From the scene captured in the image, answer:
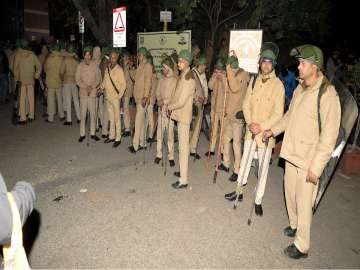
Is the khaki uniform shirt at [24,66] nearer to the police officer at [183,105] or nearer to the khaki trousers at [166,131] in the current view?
the khaki trousers at [166,131]

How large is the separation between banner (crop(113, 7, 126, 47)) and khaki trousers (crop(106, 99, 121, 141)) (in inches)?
82.7

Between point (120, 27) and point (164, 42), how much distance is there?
1349 mm

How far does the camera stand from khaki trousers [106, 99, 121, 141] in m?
7.93

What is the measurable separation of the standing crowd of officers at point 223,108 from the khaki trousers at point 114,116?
1.0 inches

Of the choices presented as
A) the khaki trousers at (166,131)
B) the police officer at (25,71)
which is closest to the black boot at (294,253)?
the khaki trousers at (166,131)

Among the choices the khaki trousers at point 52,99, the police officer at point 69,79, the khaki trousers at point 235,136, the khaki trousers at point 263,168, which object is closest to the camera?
the khaki trousers at point 263,168

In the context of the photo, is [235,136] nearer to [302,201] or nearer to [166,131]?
[166,131]

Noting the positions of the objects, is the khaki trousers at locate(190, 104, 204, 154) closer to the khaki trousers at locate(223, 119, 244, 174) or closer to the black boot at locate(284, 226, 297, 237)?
the khaki trousers at locate(223, 119, 244, 174)

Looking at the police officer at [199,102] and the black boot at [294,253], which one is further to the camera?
the police officer at [199,102]

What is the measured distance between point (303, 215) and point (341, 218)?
163cm

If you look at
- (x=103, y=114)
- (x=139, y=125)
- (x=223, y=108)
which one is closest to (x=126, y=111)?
(x=103, y=114)

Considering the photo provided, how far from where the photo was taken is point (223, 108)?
635 cm

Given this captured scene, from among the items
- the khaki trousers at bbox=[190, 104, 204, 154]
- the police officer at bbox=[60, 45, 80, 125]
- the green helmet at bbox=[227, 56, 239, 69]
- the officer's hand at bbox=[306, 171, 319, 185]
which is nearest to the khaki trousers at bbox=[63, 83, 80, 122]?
the police officer at bbox=[60, 45, 80, 125]

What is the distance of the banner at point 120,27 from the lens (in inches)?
353
